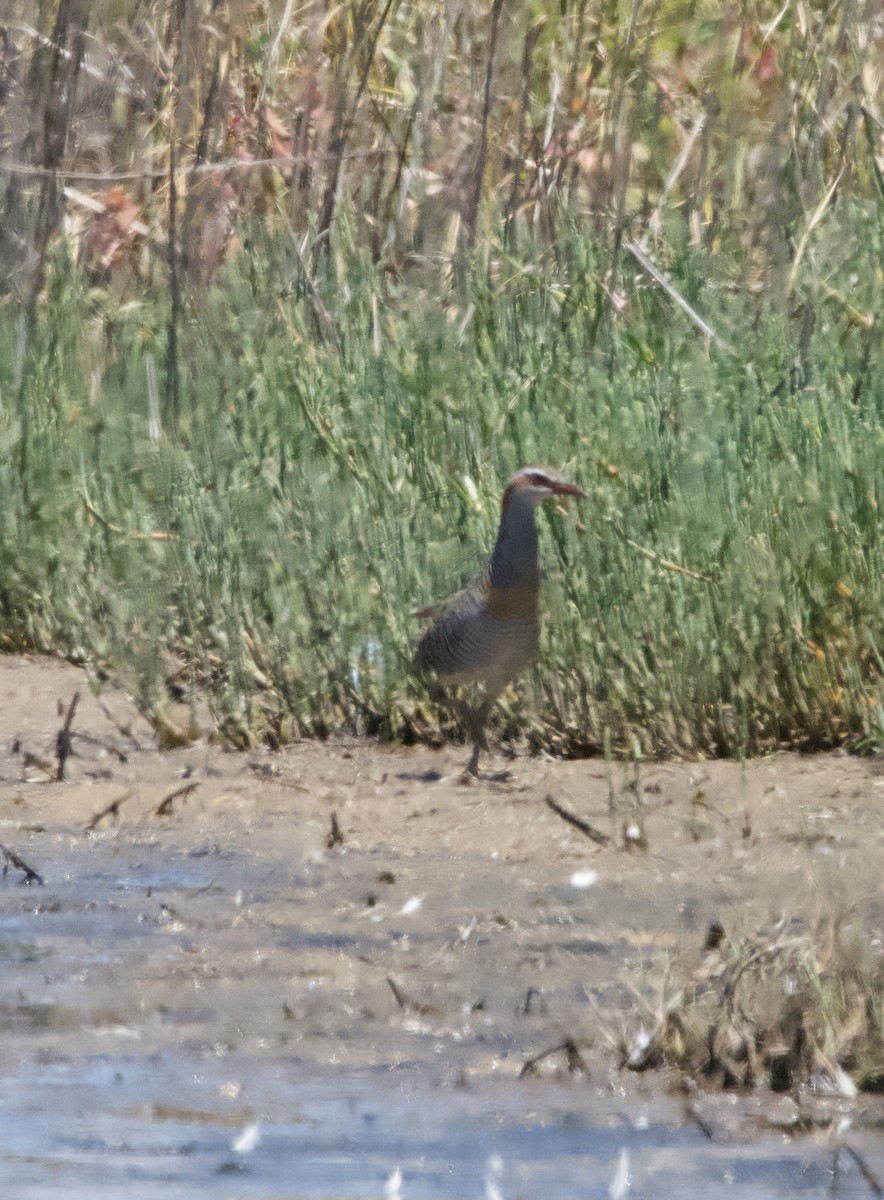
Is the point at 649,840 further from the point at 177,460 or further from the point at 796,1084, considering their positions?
the point at 177,460

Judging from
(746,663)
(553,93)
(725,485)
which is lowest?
(746,663)

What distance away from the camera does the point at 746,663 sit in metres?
5.92

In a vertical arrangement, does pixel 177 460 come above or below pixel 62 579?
above

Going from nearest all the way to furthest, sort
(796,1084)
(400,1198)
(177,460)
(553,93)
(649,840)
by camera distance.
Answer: (400,1198), (796,1084), (649,840), (177,460), (553,93)

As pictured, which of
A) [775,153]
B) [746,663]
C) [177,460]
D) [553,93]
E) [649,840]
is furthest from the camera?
[553,93]

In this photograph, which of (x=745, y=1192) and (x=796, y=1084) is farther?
(x=796, y=1084)

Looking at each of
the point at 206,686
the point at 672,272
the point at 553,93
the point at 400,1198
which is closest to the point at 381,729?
the point at 206,686

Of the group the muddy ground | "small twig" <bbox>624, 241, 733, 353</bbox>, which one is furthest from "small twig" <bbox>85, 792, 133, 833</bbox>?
"small twig" <bbox>624, 241, 733, 353</bbox>

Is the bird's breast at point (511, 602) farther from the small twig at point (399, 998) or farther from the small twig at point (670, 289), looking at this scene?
the small twig at point (399, 998)

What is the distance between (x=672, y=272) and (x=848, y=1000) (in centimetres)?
365

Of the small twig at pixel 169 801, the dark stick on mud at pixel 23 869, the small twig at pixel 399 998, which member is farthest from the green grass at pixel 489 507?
the small twig at pixel 399 998

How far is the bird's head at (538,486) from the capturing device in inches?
233

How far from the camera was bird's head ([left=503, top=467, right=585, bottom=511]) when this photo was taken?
593 cm

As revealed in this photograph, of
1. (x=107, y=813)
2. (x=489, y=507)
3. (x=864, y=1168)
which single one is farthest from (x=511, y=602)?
(x=864, y=1168)
